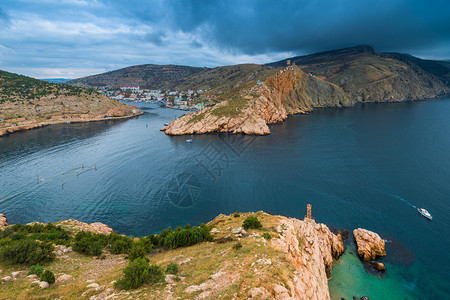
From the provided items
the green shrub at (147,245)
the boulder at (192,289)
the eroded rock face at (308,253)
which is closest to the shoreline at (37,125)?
the green shrub at (147,245)

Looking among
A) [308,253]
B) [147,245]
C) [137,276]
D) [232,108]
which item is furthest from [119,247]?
[232,108]

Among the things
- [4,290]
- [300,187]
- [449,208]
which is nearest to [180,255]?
[4,290]

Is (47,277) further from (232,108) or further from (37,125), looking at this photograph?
(37,125)

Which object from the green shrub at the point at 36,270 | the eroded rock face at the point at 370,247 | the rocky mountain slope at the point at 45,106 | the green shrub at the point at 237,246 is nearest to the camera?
the green shrub at the point at 36,270

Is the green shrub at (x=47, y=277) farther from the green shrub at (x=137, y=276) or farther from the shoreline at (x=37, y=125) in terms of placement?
the shoreline at (x=37, y=125)

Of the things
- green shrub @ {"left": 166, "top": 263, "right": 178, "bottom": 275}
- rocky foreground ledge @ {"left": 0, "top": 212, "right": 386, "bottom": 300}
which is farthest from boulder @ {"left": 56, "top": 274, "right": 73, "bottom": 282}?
green shrub @ {"left": 166, "top": 263, "right": 178, "bottom": 275}

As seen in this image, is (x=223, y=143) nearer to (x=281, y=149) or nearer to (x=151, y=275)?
(x=281, y=149)

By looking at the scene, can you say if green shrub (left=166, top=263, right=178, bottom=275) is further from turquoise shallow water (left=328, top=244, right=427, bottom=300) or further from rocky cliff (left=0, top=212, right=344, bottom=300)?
turquoise shallow water (left=328, top=244, right=427, bottom=300)

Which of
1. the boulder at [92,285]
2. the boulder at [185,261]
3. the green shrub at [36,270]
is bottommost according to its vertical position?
the boulder at [185,261]
